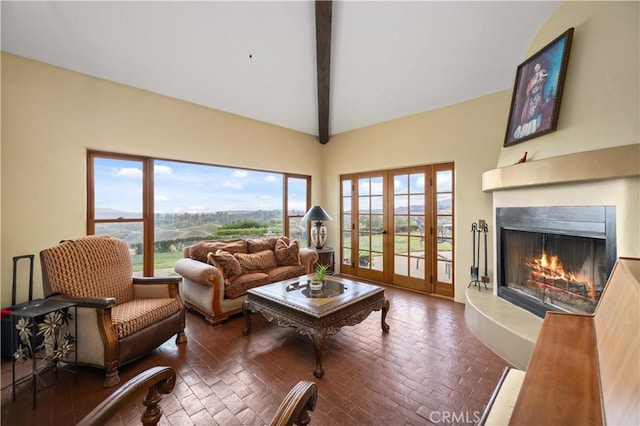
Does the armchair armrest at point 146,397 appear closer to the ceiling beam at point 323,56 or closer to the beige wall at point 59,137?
the beige wall at point 59,137

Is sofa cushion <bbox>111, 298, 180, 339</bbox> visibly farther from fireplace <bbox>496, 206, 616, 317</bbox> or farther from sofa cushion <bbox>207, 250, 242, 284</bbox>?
fireplace <bbox>496, 206, 616, 317</bbox>

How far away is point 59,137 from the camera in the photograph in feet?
9.15

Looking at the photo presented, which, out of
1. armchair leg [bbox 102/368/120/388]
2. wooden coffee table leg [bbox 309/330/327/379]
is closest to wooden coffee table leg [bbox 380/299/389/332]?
wooden coffee table leg [bbox 309/330/327/379]

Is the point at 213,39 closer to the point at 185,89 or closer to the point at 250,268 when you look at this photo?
the point at 185,89

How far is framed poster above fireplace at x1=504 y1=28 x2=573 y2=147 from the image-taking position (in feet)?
7.34

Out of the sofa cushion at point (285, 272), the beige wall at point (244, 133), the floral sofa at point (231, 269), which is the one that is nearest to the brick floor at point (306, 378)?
the floral sofa at point (231, 269)

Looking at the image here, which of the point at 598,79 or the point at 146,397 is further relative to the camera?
the point at 598,79

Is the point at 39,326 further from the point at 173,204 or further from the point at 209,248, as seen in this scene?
the point at 173,204

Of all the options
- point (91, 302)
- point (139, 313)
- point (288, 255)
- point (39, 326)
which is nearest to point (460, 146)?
point (288, 255)

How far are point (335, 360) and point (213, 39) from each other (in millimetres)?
3638

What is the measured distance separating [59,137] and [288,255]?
302 centimetres

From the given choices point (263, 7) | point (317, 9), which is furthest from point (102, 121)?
point (317, 9)

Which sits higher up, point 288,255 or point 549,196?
point 549,196

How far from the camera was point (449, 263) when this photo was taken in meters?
3.98
